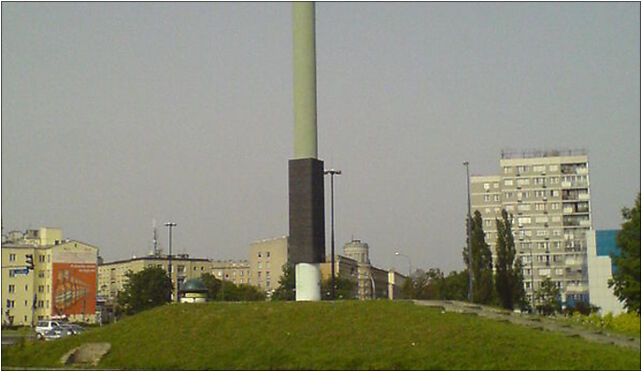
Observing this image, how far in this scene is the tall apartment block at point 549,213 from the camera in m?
118

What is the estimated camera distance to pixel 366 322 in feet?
102

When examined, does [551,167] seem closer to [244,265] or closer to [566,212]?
[566,212]

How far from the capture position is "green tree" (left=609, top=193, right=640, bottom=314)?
4797 cm

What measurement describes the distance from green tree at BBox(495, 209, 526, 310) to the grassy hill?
1085 inches

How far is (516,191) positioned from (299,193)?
290ft

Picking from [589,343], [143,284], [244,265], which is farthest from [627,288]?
[244,265]

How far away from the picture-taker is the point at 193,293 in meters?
39.7

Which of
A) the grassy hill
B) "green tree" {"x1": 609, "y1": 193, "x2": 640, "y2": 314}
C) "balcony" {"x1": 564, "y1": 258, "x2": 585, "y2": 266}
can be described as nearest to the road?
the grassy hill

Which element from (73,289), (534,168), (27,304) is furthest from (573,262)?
(27,304)

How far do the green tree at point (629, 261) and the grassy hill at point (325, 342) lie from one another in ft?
64.8

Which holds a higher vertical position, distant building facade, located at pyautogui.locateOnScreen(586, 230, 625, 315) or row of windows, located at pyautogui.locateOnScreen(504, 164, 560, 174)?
row of windows, located at pyautogui.locateOnScreen(504, 164, 560, 174)

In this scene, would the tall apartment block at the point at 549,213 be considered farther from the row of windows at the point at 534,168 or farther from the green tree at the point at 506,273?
the green tree at the point at 506,273

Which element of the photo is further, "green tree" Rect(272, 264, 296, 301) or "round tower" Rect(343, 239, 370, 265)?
"round tower" Rect(343, 239, 370, 265)

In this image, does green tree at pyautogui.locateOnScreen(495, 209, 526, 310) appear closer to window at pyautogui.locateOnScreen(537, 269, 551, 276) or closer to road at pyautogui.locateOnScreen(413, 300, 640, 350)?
road at pyautogui.locateOnScreen(413, 300, 640, 350)
